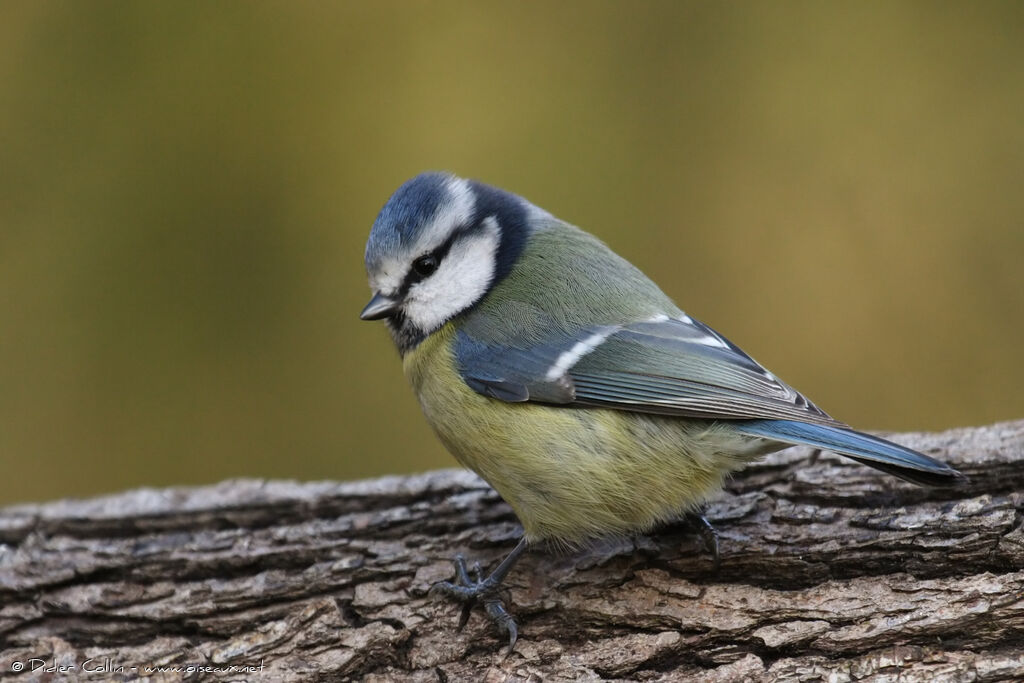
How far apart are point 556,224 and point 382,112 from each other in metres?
1.49

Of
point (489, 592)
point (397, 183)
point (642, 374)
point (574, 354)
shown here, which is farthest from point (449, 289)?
point (397, 183)

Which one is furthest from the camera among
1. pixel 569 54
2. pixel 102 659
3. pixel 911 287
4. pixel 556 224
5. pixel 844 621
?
pixel 569 54

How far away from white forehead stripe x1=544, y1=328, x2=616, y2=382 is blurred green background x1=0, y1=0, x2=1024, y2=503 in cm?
152

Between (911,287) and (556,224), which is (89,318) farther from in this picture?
(911,287)

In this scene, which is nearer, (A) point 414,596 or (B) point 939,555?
(B) point 939,555

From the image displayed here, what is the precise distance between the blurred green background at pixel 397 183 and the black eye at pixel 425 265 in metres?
1.43

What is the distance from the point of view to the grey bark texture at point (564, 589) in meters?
1.79

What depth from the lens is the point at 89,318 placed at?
340 centimetres

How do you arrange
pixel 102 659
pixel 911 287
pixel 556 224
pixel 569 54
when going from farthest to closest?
pixel 569 54
pixel 911 287
pixel 556 224
pixel 102 659

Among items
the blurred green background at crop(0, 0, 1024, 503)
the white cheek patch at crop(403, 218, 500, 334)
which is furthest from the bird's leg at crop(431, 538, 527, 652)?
the blurred green background at crop(0, 0, 1024, 503)

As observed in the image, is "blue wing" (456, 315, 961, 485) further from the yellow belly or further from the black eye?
the black eye

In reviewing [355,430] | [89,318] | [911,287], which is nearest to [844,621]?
[911,287]

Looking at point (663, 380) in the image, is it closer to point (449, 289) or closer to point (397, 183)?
point (449, 289)

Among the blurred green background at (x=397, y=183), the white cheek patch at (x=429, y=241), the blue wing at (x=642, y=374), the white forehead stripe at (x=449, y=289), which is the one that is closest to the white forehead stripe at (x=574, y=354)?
the blue wing at (x=642, y=374)
